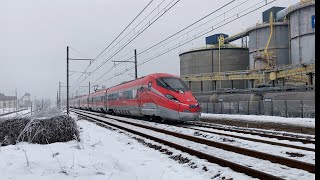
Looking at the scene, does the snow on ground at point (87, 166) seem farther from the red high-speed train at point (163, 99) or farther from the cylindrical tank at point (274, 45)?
the cylindrical tank at point (274, 45)

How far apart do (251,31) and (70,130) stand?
55020mm

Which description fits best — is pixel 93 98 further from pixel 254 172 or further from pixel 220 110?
pixel 254 172

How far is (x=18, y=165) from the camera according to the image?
7582 millimetres

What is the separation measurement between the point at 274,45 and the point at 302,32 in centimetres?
814

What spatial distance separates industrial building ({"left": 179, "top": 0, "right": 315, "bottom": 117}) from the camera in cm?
3033

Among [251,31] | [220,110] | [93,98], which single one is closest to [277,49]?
[251,31]

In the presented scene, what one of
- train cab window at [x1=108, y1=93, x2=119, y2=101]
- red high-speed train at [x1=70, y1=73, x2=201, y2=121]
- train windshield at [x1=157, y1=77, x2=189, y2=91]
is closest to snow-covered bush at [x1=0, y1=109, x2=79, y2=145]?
red high-speed train at [x1=70, y1=73, x2=201, y2=121]

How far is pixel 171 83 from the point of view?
20922 millimetres

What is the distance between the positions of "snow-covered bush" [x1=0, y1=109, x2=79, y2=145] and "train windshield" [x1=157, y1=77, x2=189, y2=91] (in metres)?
8.62

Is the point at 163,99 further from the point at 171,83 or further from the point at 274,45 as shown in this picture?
the point at 274,45

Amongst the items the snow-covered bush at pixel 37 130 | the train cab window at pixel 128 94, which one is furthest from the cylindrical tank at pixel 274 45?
the snow-covered bush at pixel 37 130

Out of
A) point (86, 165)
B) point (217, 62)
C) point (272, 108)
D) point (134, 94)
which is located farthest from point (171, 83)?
point (217, 62)

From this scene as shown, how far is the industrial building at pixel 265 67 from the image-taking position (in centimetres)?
3033

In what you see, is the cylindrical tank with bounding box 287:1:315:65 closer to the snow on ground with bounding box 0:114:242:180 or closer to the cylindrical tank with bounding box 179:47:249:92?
the cylindrical tank with bounding box 179:47:249:92
